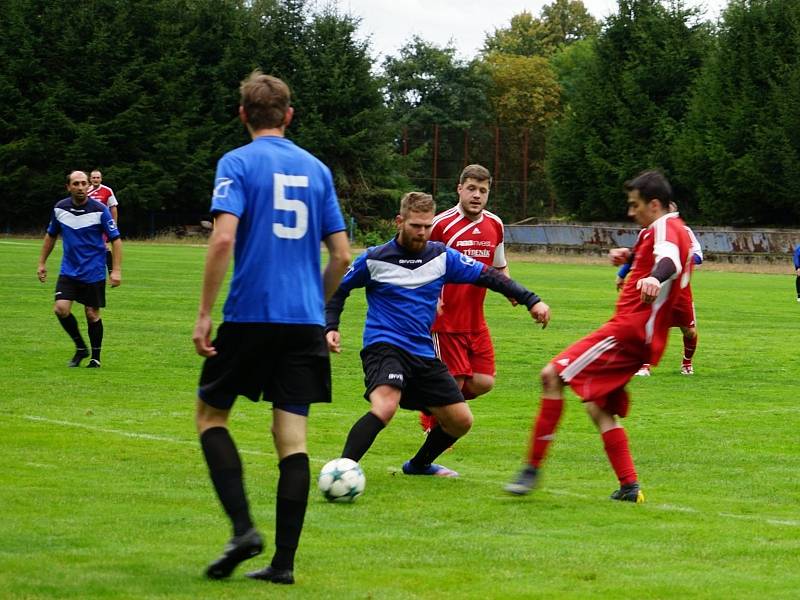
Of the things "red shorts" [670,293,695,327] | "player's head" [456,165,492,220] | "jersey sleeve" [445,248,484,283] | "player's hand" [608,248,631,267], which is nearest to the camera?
"jersey sleeve" [445,248,484,283]

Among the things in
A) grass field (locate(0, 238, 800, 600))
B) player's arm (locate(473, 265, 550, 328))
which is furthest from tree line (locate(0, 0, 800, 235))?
player's arm (locate(473, 265, 550, 328))

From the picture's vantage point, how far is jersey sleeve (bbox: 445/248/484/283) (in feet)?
27.3

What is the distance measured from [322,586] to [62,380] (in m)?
8.55

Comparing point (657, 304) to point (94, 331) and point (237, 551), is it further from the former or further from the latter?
point (94, 331)

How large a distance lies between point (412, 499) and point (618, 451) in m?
1.23

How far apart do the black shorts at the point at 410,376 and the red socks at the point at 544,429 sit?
625mm

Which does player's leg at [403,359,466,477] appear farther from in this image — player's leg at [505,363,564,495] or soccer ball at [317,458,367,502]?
soccer ball at [317,458,367,502]

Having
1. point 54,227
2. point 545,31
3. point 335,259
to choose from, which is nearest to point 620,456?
point 335,259

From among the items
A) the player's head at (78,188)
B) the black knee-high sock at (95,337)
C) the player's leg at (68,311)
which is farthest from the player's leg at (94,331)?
the player's head at (78,188)

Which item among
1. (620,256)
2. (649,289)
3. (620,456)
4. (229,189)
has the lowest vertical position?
(620,456)

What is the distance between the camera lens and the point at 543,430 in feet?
26.0

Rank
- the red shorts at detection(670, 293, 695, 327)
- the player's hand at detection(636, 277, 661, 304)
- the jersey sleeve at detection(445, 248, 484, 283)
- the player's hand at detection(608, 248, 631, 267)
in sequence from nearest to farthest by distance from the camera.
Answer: the player's hand at detection(636, 277, 661, 304) → the jersey sleeve at detection(445, 248, 484, 283) → the player's hand at detection(608, 248, 631, 267) → the red shorts at detection(670, 293, 695, 327)

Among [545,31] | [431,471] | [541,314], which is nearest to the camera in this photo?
[541,314]

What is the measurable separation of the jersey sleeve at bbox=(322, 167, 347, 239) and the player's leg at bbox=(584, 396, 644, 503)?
99.5 inches
